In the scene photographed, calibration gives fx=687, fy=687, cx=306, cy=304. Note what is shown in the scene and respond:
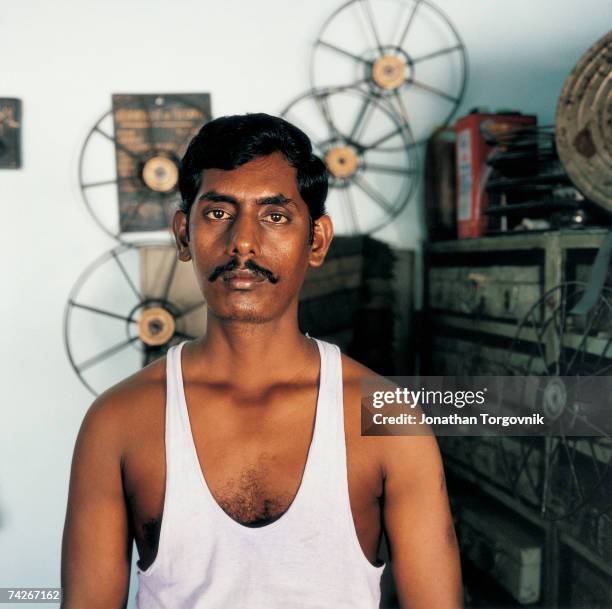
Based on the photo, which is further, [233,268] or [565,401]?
[565,401]

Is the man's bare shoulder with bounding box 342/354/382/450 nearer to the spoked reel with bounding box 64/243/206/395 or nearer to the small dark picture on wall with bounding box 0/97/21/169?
the spoked reel with bounding box 64/243/206/395

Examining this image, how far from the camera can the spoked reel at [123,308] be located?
253 centimetres

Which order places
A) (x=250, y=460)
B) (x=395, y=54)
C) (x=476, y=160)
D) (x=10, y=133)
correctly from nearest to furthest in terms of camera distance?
1. (x=250, y=460)
2. (x=476, y=160)
3. (x=10, y=133)
4. (x=395, y=54)

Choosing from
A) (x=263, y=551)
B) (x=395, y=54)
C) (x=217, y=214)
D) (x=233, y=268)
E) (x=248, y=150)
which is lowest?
(x=263, y=551)

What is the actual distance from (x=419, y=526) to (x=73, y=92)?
77.4 inches

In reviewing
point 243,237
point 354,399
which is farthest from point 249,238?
point 354,399

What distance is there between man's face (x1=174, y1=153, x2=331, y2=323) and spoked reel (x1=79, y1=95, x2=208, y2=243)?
117 cm

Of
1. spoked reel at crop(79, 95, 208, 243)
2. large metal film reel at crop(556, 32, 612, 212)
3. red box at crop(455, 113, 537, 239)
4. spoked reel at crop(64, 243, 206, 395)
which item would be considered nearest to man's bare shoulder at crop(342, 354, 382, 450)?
large metal film reel at crop(556, 32, 612, 212)

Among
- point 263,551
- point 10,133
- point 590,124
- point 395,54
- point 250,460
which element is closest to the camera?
point 263,551

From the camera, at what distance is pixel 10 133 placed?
8.02ft

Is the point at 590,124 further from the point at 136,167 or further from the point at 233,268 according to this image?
the point at 136,167

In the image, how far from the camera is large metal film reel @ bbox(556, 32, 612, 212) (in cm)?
173

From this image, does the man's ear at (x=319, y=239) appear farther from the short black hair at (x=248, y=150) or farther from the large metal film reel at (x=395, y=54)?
the large metal film reel at (x=395, y=54)

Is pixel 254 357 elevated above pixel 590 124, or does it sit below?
below
